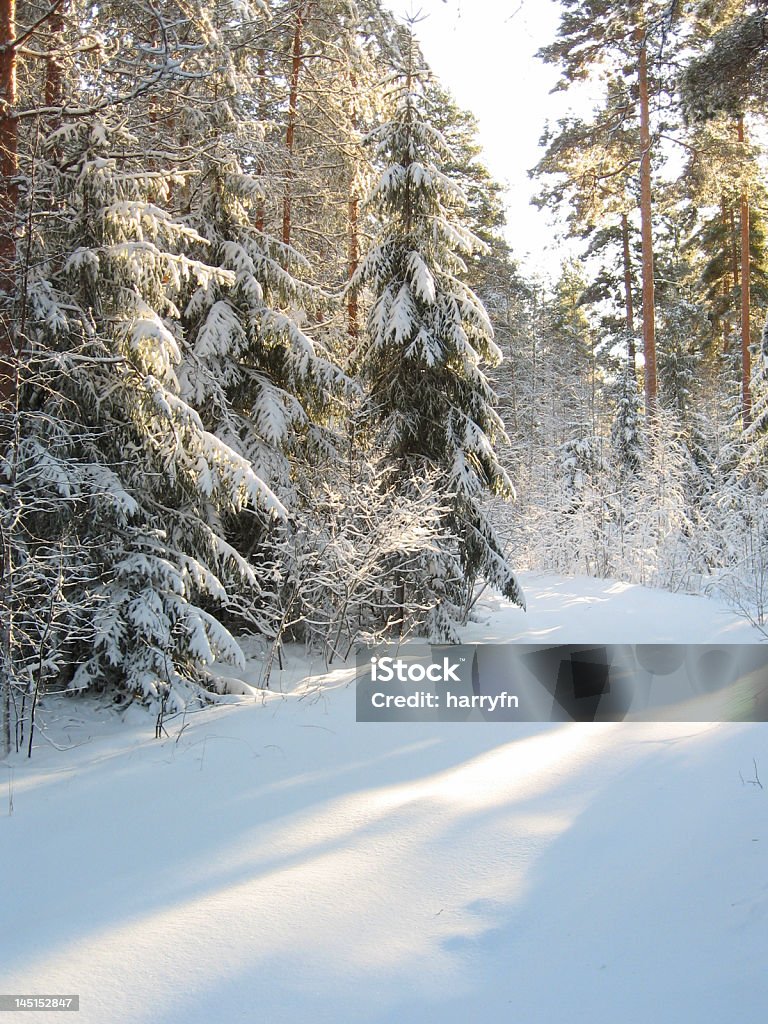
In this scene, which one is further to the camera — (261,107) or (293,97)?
(261,107)

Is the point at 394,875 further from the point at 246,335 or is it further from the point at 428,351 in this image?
the point at 246,335

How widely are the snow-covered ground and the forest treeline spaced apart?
134 centimetres

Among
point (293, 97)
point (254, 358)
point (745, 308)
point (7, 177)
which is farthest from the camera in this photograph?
point (745, 308)

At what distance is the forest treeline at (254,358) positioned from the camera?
514cm

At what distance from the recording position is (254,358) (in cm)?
788

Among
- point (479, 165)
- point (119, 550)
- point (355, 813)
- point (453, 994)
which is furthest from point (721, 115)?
point (479, 165)

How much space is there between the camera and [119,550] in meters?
5.28

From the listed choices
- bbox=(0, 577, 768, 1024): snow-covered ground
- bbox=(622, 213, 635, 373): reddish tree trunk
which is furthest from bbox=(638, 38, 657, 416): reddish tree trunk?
bbox=(0, 577, 768, 1024): snow-covered ground

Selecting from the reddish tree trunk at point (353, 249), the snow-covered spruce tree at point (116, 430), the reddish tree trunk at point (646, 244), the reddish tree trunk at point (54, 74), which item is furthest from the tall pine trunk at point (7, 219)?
the reddish tree trunk at point (646, 244)

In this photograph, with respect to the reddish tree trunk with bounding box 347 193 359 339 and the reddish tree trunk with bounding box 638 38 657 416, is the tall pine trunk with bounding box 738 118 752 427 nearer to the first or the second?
the reddish tree trunk with bounding box 638 38 657 416

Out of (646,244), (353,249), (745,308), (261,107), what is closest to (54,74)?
(261,107)

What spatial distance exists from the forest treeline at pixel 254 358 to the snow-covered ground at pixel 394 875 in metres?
1.34

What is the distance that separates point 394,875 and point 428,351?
5.53 m

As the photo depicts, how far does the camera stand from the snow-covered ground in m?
2.13
